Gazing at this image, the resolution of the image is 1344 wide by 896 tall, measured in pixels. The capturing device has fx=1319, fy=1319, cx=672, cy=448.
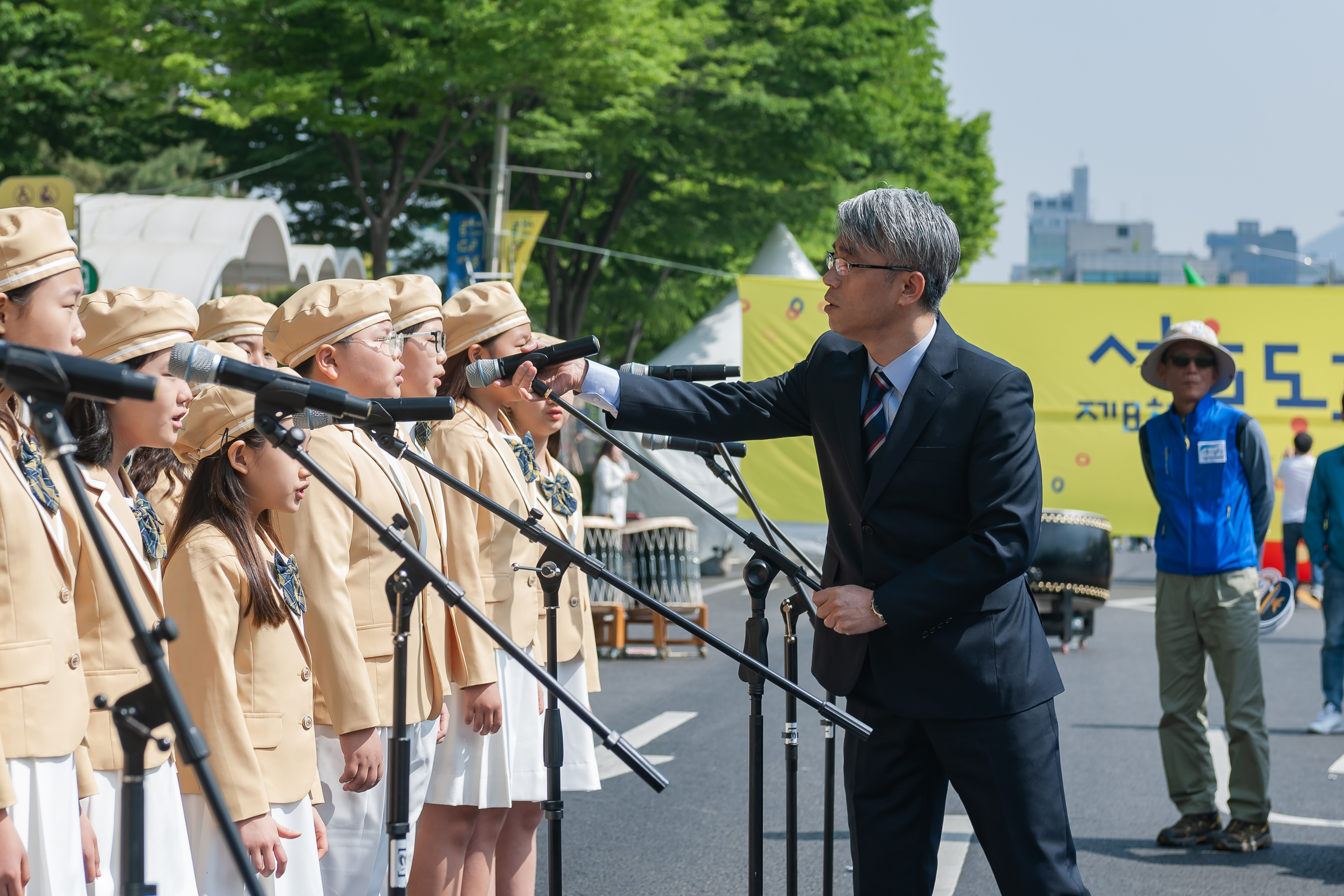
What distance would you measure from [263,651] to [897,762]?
1579mm

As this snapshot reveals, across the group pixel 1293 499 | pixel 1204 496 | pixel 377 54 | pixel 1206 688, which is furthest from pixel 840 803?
pixel 377 54

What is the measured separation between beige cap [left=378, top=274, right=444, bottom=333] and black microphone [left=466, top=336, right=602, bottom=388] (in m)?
0.84

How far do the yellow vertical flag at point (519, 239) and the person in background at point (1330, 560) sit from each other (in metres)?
14.4

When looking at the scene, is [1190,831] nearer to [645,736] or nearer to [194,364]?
[645,736]

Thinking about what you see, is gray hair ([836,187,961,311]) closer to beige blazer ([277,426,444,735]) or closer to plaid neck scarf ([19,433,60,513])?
beige blazer ([277,426,444,735])

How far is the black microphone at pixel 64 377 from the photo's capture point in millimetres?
1846

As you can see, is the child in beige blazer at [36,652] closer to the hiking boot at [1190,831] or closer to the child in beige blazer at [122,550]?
the child in beige blazer at [122,550]

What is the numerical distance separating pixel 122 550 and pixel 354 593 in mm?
906

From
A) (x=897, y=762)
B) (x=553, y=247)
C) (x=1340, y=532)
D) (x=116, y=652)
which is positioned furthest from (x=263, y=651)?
(x=553, y=247)

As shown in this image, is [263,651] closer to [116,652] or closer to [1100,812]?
[116,652]

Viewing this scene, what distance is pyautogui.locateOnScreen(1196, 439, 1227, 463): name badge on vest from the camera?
6227mm

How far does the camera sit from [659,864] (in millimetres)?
5754

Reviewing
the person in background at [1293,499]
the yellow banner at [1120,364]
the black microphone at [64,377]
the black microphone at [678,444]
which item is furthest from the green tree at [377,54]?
the black microphone at [64,377]

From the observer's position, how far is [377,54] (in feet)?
57.1
